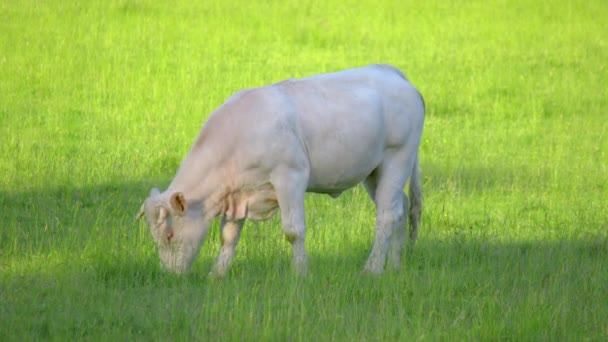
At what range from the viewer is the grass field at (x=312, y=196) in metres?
7.33

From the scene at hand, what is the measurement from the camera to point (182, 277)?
826 cm

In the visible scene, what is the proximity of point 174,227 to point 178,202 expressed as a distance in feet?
0.71

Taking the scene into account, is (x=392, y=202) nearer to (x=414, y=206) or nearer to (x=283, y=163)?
(x=414, y=206)

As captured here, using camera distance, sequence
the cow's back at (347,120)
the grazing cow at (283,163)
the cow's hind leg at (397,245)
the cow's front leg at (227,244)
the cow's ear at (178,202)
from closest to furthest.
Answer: the cow's ear at (178,202) < the grazing cow at (283,163) < the cow's front leg at (227,244) < the cow's back at (347,120) < the cow's hind leg at (397,245)

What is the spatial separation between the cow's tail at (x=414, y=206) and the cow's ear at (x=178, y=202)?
215 centimetres

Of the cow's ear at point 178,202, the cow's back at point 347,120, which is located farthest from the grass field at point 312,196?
the cow's back at point 347,120

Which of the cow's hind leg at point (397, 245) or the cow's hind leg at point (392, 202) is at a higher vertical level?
the cow's hind leg at point (392, 202)

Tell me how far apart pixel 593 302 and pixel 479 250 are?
1.51m

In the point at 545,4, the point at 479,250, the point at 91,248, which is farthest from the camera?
the point at 545,4

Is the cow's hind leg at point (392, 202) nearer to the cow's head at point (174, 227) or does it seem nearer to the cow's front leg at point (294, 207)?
the cow's front leg at point (294, 207)

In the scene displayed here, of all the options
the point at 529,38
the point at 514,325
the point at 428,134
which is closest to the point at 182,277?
the point at 514,325

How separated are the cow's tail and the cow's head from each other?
6.22 feet

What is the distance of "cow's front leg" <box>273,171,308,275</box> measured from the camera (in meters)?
8.30

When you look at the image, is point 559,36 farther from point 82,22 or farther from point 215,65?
point 82,22
